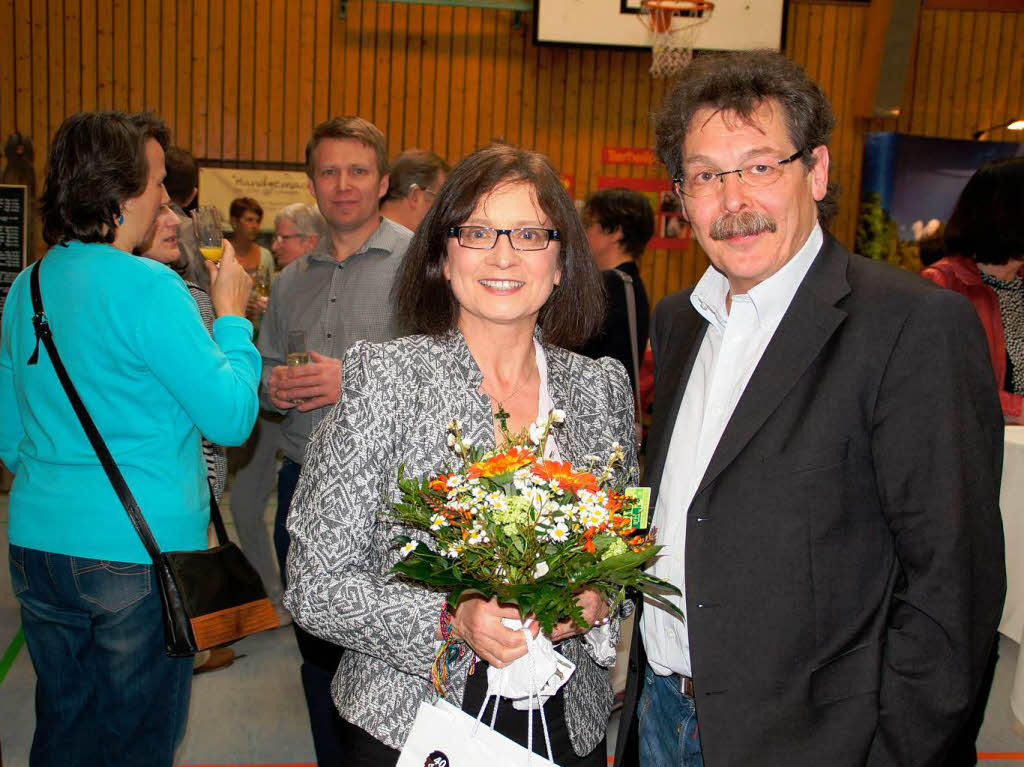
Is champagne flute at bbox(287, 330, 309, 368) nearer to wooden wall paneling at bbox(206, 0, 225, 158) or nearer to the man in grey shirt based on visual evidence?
the man in grey shirt

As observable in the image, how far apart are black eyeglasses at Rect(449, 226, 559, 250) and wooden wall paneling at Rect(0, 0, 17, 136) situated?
841 centimetres

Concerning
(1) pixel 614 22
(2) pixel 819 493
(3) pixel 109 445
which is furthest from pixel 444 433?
(1) pixel 614 22

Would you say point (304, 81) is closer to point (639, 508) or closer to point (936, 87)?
point (936, 87)

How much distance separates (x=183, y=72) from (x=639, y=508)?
8518 millimetres

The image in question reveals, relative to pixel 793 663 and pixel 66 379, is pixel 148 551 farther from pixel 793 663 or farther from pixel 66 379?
pixel 793 663

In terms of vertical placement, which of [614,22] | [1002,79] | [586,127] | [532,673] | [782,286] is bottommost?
[532,673]

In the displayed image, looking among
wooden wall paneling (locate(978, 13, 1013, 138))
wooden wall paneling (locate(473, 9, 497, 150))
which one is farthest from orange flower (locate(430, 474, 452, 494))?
wooden wall paneling (locate(978, 13, 1013, 138))

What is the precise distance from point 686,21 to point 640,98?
121cm

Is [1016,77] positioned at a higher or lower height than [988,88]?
higher

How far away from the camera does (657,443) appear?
1841mm

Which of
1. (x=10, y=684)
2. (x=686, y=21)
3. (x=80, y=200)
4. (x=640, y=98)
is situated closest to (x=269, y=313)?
(x=80, y=200)

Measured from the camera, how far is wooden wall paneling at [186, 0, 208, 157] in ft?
28.4

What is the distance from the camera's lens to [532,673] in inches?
56.5

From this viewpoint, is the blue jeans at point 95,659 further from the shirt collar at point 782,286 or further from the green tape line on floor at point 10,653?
the green tape line on floor at point 10,653
